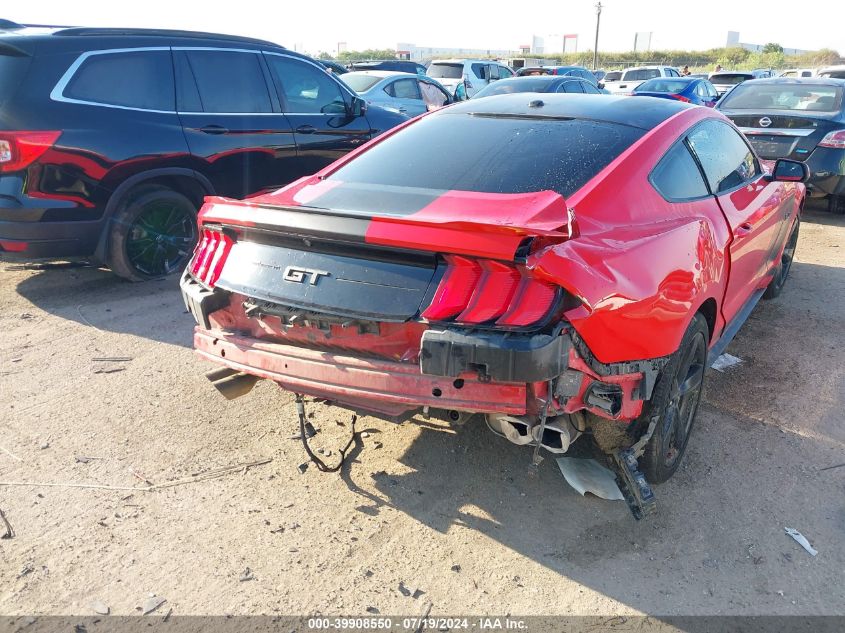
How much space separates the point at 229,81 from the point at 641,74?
23441 mm

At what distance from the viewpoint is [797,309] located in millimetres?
5605

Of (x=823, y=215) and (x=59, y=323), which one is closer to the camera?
(x=59, y=323)

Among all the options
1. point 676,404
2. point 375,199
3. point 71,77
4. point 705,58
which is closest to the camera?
point 375,199

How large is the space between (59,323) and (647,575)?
Result: 4.32 m

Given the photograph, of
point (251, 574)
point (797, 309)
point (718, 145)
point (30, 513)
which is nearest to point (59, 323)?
point (30, 513)

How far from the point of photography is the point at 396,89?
13.1 meters

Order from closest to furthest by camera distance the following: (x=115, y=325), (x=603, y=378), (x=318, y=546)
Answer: (x=603, y=378) < (x=318, y=546) < (x=115, y=325)

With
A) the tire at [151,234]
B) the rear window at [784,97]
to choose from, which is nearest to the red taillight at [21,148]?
the tire at [151,234]

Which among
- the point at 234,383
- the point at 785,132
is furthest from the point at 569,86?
the point at 234,383

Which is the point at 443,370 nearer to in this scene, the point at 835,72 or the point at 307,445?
the point at 307,445

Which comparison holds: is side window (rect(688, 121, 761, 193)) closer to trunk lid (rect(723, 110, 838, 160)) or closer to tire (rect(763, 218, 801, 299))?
tire (rect(763, 218, 801, 299))

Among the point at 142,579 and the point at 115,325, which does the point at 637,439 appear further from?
the point at 115,325

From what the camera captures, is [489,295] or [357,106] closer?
[489,295]

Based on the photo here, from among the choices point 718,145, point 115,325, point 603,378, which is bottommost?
point 115,325
